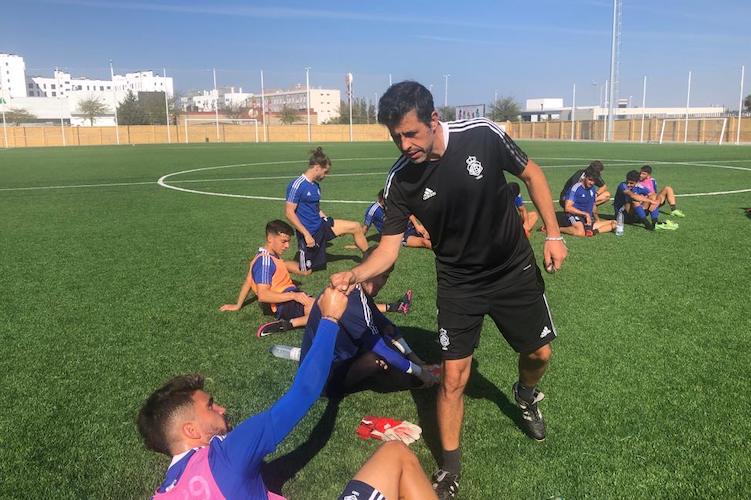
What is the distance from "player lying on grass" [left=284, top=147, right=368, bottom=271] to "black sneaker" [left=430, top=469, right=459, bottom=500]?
5.83m

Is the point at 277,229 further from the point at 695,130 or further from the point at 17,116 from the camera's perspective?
the point at 17,116

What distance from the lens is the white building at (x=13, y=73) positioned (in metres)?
158

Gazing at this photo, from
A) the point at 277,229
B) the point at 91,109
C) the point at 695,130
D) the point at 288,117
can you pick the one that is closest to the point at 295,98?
the point at 288,117

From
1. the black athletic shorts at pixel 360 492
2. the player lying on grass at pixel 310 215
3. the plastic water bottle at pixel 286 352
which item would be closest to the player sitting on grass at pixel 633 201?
the player lying on grass at pixel 310 215

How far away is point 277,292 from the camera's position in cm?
705

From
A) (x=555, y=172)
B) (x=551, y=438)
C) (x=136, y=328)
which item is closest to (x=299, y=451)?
(x=551, y=438)

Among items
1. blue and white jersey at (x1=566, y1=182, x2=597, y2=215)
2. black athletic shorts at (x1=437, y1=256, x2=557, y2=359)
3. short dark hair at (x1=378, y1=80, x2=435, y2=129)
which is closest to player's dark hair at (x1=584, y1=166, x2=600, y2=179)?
blue and white jersey at (x1=566, y1=182, x2=597, y2=215)

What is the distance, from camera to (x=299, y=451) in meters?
4.25

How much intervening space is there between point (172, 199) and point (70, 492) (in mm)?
14516

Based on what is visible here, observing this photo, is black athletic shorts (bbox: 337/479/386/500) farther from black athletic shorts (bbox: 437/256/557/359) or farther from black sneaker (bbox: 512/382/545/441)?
black sneaker (bbox: 512/382/545/441)

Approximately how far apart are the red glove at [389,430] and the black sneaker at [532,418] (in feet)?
2.55

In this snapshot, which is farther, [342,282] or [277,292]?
[277,292]

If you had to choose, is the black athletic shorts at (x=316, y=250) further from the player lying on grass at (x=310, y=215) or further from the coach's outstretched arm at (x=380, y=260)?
the coach's outstretched arm at (x=380, y=260)

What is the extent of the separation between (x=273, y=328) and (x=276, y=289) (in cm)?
68
